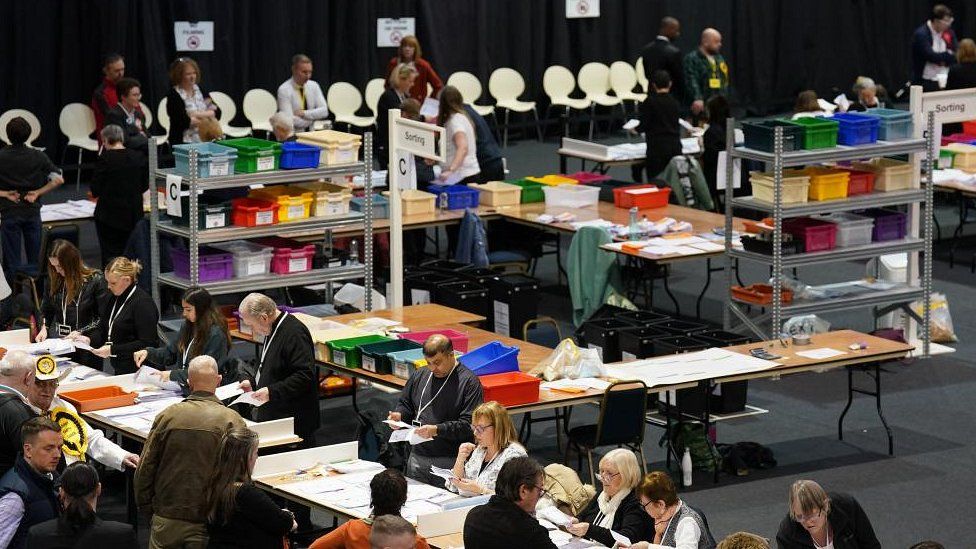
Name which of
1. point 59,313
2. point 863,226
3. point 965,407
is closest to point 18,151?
point 59,313

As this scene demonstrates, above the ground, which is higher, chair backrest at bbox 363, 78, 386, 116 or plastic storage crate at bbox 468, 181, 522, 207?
chair backrest at bbox 363, 78, 386, 116

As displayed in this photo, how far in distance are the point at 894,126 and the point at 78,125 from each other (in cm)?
949

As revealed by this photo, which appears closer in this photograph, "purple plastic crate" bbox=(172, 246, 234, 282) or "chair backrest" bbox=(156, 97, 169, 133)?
"purple plastic crate" bbox=(172, 246, 234, 282)

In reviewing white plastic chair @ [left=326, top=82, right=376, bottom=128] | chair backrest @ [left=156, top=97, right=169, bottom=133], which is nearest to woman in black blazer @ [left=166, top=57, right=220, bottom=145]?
chair backrest @ [left=156, top=97, right=169, bottom=133]

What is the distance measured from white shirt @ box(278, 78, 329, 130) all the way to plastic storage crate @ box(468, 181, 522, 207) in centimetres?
290

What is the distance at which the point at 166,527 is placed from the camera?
715 cm

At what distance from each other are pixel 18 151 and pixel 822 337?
645 centimetres

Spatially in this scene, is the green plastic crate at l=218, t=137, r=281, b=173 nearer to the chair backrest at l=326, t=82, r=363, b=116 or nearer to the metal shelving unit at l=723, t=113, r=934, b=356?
the metal shelving unit at l=723, t=113, r=934, b=356

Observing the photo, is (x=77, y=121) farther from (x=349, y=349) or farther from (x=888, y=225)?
(x=888, y=225)

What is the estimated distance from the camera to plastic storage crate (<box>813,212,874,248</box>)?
11.7 meters

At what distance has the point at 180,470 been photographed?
7184mm

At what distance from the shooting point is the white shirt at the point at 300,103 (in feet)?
53.7

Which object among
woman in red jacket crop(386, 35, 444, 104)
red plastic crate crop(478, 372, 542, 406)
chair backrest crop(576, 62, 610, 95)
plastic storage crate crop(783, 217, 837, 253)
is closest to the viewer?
red plastic crate crop(478, 372, 542, 406)

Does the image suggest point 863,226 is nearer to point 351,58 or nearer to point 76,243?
point 76,243
